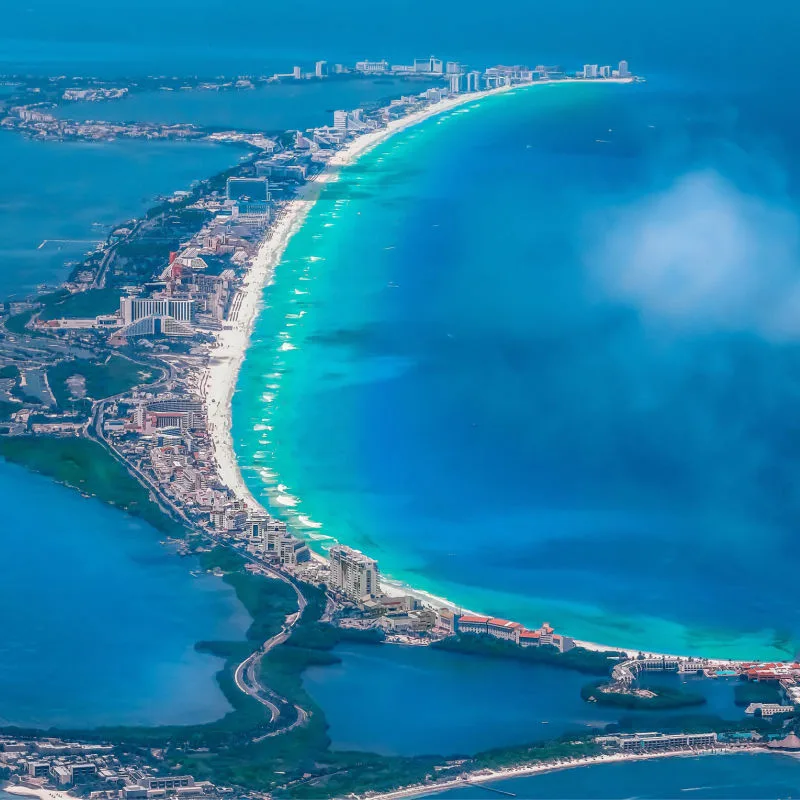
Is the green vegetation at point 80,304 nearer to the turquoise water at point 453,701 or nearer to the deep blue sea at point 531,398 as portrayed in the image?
the deep blue sea at point 531,398

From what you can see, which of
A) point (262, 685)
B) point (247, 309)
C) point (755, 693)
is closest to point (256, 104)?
point (247, 309)

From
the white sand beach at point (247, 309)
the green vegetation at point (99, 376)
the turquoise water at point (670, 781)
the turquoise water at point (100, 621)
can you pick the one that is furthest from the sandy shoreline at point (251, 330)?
the turquoise water at point (670, 781)

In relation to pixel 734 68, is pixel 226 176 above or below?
below

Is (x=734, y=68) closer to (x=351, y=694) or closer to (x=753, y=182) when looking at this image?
(x=753, y=182)

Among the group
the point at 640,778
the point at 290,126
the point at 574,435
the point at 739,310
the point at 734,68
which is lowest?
the point at 640,778

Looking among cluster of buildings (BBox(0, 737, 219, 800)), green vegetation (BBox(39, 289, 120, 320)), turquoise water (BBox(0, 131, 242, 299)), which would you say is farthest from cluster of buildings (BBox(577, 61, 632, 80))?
cluster of buildings (BBox(0, 737, 219, 800))

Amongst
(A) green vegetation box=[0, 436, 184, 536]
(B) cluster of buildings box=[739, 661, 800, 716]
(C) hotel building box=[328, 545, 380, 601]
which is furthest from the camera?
(A) green vegetation box=[0, 436, 184, 536]

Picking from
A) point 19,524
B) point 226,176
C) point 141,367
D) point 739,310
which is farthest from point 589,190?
point 19,524

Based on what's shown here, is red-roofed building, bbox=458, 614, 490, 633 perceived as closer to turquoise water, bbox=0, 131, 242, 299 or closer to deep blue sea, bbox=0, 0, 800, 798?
deep blue sea, bbox=0, 0, 800, 798
